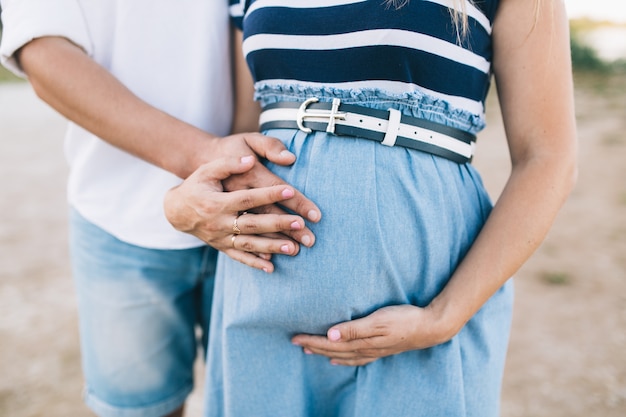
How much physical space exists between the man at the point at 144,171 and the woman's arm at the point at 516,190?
248mm

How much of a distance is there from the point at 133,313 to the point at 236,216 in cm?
60

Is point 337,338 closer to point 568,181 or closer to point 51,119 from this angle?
point 568,181

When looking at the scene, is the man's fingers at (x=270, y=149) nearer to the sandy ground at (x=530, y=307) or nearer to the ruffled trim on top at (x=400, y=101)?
the ruffled trim on top at (x=400, y=101)

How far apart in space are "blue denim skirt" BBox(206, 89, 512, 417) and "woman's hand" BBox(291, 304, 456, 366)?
0.03 meters

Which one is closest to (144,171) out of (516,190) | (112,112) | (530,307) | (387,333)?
(112,112)

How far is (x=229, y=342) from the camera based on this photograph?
1.14 metres

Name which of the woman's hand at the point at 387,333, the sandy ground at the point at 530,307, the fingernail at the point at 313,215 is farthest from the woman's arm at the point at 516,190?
the sandy ground at the point at 530,307

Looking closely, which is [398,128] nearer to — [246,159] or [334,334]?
[246,159]

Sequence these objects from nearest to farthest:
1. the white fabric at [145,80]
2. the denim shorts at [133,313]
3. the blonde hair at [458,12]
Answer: the blonde hair at [458,12]
the white fabric at [145,80]
the denim shorts at [133,313]

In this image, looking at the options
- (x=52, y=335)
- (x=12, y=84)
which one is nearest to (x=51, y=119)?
(x=12, y=84)

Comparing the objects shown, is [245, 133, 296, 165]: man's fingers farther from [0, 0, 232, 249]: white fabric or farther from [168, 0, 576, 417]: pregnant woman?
[0, 0, 232, 249]: white fabric

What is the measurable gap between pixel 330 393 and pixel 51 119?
Answer: 8.55 m

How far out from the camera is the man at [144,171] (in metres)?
1.08

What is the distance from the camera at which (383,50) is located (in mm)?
1022
